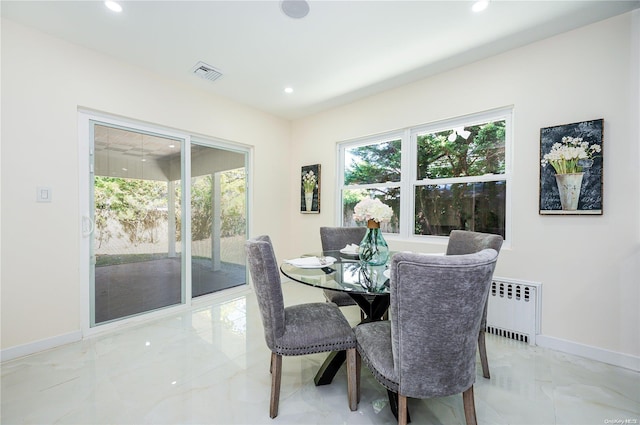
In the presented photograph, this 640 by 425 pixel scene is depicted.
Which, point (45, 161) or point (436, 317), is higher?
point (45, 161)

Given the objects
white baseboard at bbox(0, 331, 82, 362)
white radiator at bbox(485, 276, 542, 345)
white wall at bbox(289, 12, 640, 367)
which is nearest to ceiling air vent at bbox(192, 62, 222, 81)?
white wall at bbox(289, 12, 640, 367)

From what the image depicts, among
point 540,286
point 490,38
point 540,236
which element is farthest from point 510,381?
point 490,38

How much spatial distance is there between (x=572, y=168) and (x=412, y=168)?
1.44m

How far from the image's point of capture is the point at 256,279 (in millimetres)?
1499

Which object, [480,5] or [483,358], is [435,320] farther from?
[480,5]

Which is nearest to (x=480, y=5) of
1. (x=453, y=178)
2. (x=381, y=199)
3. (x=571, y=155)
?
(x=571, y=155)

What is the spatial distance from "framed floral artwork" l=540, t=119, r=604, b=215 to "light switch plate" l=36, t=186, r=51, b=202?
4.23 m

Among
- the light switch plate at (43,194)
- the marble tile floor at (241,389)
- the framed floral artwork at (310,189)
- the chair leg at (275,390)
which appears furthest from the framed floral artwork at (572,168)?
the light switch plate at (43,194)

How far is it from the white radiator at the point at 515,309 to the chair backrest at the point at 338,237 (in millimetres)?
1381

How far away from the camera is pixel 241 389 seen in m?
1.75

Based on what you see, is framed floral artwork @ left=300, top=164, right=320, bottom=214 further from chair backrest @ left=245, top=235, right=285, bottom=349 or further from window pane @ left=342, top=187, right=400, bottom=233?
chair backrest @ left=245, top=235, right=285, bottom=349

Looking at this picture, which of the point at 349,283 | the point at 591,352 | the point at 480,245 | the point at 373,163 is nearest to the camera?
the point at 349,283

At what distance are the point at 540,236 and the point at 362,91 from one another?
2.45 metres

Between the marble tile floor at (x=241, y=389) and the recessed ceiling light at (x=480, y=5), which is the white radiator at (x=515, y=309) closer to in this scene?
the marble tile floor at (x=241, y=389)
